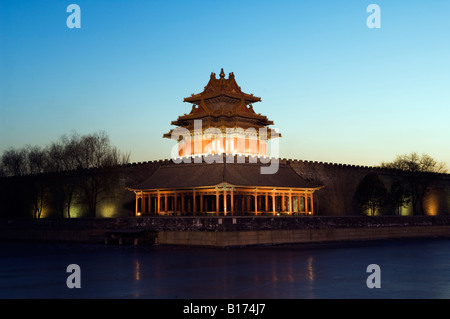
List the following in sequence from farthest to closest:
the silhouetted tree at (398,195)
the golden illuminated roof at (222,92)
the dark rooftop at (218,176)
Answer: the silhouetted tree at (398,195), the golden illuminated roof at (222,92), the dark rooftop at (218,176)

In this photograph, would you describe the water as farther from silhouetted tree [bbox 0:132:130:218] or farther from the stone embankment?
silhouetted tree [bbox 0:132:130:218]

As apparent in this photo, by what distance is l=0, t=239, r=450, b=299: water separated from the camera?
40.6 feet

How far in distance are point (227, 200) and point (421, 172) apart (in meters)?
24.3

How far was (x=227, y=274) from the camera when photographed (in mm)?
15883

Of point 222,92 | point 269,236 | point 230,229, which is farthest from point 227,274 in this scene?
point 222,92

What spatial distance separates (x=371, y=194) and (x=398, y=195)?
3170 millimetres

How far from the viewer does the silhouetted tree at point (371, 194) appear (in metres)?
47.2

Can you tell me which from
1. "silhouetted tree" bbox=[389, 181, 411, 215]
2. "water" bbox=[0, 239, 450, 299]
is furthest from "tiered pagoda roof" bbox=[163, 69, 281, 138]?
"water" bbox=[0, 239, 450, 299]

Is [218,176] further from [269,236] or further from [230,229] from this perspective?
[230,229]

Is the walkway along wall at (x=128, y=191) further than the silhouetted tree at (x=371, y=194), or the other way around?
the silhouetted tree at (x=371, y=194)

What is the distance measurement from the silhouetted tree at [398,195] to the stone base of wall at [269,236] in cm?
1364

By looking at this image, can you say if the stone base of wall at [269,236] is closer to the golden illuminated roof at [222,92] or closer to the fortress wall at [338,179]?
the fortress wall at [338,179]

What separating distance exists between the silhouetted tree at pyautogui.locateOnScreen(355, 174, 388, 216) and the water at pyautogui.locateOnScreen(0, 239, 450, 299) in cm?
2395

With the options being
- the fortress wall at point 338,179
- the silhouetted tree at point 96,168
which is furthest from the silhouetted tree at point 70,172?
the fortress wall at point 338,179
